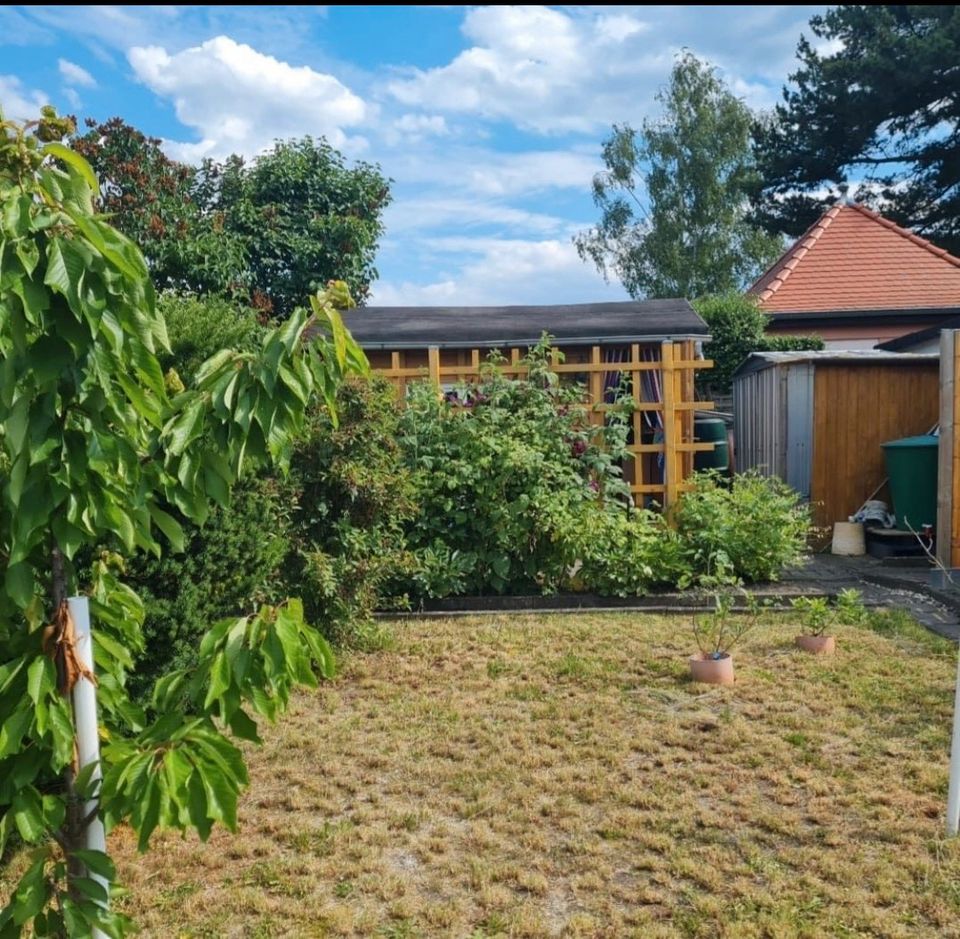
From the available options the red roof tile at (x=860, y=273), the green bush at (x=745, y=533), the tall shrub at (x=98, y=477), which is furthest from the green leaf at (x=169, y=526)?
the red roof tile at (x=860, y=273)

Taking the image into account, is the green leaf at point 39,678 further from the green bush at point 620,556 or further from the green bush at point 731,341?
the green bush at point 731,341

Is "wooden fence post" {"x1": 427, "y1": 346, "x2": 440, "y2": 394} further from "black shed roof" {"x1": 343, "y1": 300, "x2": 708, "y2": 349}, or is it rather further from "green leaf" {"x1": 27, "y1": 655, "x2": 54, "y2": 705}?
"green leaf" {"x1": 27, "y1": 655, "x2": 54, "y2": 705}

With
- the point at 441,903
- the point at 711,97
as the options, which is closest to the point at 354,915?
the point at 441,903

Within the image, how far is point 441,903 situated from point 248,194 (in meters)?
14.6

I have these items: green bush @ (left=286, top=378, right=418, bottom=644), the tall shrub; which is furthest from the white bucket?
the tall shrub

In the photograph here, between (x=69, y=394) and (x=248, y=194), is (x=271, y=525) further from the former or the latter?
(x=248, y=194)

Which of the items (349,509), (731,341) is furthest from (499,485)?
(731,341)

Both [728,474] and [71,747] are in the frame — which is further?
[728,474]

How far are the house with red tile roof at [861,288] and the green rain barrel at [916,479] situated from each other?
8.98 metres

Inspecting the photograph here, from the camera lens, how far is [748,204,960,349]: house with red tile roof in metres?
16.8

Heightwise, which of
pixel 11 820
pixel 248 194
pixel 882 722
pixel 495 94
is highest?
pixel 248 194

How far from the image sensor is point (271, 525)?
4750 mm

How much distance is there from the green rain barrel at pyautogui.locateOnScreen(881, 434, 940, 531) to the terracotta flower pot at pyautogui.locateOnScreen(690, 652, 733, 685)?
441 cm

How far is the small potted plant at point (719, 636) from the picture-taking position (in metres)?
4.86
